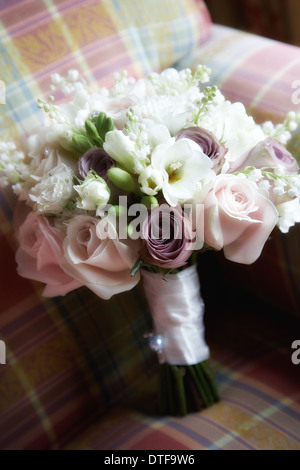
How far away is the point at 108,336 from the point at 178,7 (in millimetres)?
670

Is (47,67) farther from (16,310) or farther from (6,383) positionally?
(6,383)

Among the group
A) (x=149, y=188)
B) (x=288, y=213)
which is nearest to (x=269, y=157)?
(x=288, y=213)

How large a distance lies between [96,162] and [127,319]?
0.38 metres

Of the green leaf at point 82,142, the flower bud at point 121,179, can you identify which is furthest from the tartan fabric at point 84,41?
the flower bud at point 121,179

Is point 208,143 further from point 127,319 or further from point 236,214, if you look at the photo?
point 127,319

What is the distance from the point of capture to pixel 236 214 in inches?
27.1

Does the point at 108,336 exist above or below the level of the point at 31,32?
below

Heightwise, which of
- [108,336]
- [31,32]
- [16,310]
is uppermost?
[31,32]

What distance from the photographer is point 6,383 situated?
880mm

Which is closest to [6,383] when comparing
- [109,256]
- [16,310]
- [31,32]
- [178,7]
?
[16,310]

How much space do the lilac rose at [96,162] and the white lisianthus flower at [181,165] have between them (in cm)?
7

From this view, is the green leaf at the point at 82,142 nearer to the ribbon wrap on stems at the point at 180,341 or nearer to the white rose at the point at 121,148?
the white rose at the point at 121,148
